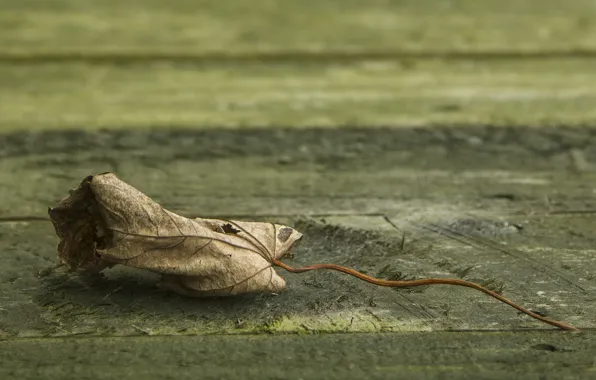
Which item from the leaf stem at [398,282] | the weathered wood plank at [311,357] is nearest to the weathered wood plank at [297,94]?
the leaf stem at [398,282]

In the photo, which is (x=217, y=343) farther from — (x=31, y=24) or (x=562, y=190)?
(x=31, y=24)

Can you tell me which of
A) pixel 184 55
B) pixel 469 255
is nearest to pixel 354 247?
pixel 469 255

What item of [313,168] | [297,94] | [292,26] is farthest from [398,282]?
[292,26]

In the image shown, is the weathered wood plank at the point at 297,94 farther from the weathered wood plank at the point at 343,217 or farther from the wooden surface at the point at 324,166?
the weathered wood plank at the point at 343,217

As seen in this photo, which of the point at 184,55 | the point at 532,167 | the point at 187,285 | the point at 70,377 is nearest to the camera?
the point at 70,377

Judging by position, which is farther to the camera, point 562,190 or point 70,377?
point 562,190

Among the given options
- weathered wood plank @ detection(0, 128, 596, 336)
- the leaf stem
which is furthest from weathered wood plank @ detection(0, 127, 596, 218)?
the leaf stem

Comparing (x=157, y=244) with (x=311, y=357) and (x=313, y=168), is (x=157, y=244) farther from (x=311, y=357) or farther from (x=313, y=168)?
(x=313, y=168)
